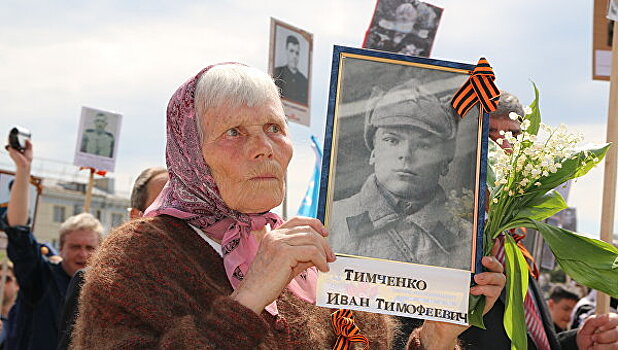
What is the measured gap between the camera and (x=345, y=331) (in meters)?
2.29

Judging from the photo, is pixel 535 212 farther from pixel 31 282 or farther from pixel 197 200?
pixel 31 282

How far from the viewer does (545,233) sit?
233 centimetres

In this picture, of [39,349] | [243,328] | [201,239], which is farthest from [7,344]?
[243,328]

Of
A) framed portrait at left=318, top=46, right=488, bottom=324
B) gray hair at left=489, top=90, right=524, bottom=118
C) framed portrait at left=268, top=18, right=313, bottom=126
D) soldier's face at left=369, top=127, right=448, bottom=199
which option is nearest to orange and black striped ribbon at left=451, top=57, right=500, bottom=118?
framed portrait at left=318, top=46, right=488, bottom=324

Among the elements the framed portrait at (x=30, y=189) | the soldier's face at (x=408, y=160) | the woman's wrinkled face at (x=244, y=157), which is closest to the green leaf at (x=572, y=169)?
the soldier's face at (x=408, y=160)

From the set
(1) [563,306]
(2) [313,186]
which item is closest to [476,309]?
(2) [313,186]

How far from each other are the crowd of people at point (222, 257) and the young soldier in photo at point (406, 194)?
0.28ft

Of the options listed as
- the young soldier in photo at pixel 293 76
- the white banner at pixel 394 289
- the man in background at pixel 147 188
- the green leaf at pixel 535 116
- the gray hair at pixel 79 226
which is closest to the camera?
the white banner at pixel 394 289

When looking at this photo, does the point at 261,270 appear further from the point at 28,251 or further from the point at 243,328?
the point at 28,251

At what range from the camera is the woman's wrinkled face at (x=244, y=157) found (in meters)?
2.18

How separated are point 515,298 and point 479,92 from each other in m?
0.69

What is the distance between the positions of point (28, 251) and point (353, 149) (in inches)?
127

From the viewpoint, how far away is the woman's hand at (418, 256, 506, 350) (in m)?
2.18

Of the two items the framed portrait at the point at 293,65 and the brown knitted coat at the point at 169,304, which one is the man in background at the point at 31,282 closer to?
the framed portrait at the point at 293,65
